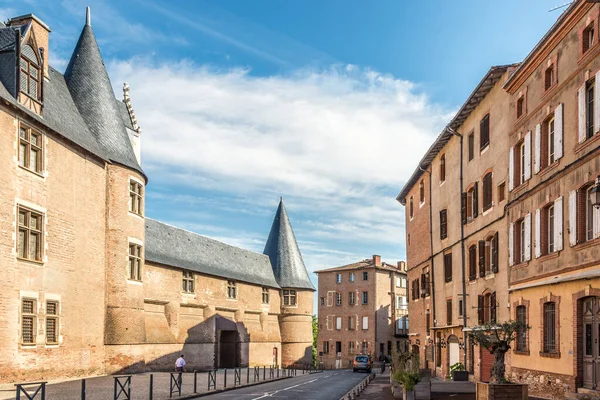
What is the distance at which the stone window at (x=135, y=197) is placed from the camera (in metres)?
33.2

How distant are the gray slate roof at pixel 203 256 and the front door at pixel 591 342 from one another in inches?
1078

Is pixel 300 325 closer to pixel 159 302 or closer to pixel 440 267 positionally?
pixel 159 302

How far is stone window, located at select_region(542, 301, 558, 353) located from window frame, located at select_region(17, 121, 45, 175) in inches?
→ 685

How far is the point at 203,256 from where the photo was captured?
165 feet

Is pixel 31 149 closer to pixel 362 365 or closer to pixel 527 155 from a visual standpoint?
pixel 527 155

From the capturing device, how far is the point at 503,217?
2489 cm

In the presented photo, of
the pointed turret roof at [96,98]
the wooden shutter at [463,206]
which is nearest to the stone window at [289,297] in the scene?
the pointed turret roof at [96,98]

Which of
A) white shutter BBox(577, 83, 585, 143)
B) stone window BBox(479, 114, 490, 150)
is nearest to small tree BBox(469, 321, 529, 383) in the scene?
white shutter BBox(577, 83, 585, 143)

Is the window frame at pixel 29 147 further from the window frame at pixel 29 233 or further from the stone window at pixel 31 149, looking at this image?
the window frame at pixel 29 233

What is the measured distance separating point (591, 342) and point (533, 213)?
16.5 ft

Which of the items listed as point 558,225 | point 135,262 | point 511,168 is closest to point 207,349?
point 135,262

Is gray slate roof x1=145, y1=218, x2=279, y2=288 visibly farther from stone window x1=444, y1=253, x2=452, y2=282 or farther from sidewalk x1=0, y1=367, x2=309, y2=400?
stone window x1=444, y1=253, x2=452, y2=282

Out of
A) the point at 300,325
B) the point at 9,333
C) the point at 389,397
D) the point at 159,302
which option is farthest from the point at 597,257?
the point at 300,325

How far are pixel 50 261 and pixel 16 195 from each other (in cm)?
322
